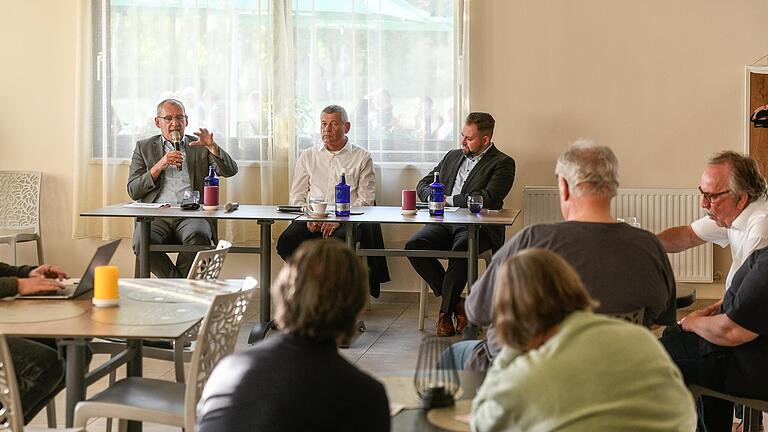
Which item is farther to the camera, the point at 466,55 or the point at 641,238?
the point at 466,55

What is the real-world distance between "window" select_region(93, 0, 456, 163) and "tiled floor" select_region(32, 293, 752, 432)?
3.16ft

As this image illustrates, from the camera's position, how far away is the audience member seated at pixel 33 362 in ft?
9.68

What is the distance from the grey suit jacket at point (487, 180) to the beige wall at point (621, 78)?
1.56 feet

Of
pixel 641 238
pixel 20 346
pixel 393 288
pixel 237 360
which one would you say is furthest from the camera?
pixel 393 288

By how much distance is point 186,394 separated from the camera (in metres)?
2.65

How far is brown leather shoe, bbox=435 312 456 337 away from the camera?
5.63 metres

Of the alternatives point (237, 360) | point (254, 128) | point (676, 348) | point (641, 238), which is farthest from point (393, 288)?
point (237, 360)

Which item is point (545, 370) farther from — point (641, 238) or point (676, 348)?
point (676, 348)

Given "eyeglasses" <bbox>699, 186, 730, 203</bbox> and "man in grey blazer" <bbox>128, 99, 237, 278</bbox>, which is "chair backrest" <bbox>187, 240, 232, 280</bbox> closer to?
"eyeglasses" <bbox>699, 186, 730, 203</bbox>

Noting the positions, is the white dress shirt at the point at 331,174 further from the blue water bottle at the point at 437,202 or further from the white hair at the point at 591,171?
the white hair at the point at 591,171

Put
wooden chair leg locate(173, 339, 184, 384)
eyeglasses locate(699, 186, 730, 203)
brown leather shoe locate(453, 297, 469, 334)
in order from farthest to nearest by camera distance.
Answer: brown leather shoe locate(453, 297, 469, 334) < eyeglasses locate(699, 186, 730, 203) < wooden chair leg locate(173, 339, 184, 384)

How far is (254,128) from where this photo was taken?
643 cm

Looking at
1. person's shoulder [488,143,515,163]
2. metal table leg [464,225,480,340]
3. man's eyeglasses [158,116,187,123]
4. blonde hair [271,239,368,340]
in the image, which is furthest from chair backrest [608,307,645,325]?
man's eyeglasses [158,116,187,123]

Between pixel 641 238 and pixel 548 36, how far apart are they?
393 cm
